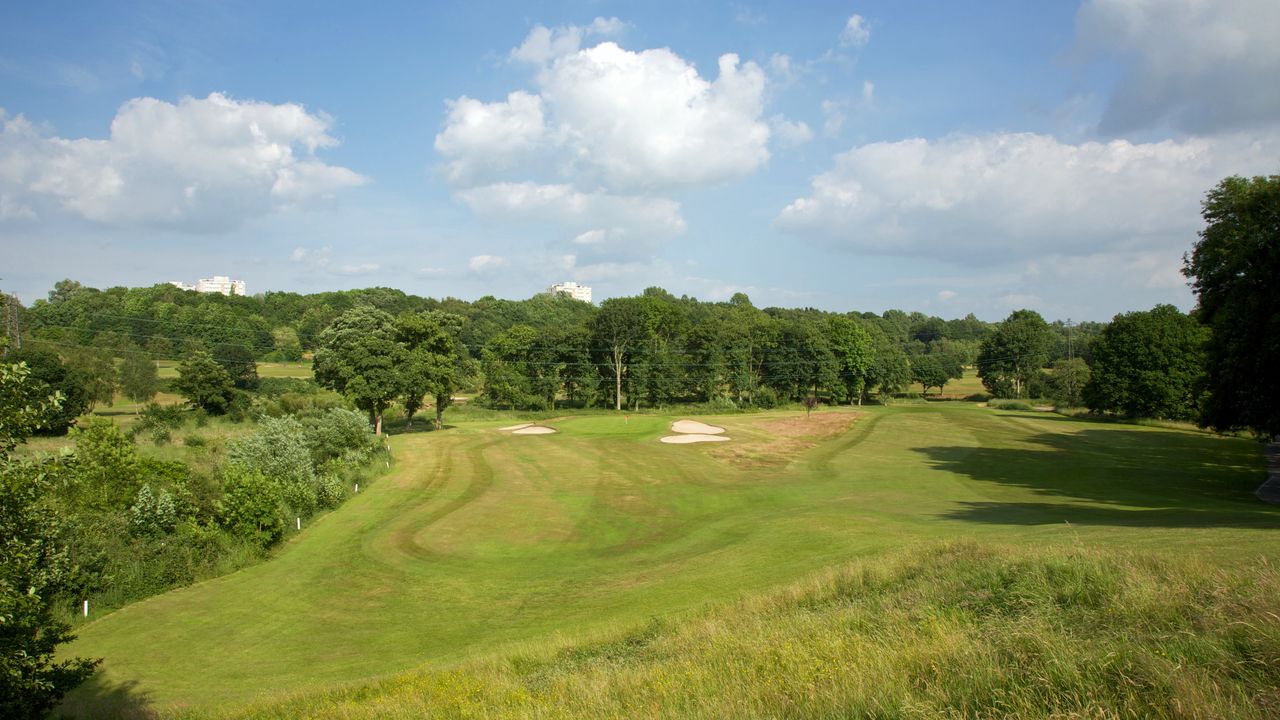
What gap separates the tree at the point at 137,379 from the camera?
2311 inches

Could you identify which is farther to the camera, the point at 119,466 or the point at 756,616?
the point at 119,466

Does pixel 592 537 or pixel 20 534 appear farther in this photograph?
pixel 592 537

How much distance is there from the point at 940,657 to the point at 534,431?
50417 millimetres

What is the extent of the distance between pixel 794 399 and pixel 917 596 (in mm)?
86092

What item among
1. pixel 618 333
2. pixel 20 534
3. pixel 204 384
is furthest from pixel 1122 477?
pixel 204 384

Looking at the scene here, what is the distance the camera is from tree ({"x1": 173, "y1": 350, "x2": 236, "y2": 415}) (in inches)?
2146

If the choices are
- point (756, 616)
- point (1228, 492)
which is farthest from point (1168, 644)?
point (1228, 492)

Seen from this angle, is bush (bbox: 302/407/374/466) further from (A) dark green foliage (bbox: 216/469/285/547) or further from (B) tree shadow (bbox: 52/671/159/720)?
(B) tree shadow (bbox: 52/671/159/720)

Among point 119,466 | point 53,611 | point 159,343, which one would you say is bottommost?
point 53,611

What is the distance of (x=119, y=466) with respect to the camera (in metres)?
26.4

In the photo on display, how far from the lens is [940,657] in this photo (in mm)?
6672

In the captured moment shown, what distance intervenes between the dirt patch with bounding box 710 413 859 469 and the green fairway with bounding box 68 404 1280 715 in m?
0.50

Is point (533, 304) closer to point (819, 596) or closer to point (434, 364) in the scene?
point (434, 364)

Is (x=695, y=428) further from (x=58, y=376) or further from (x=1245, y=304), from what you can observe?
(x=58, y=376)
